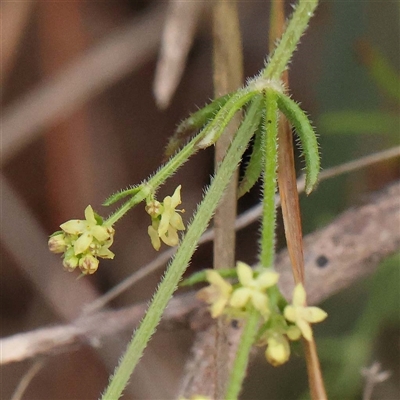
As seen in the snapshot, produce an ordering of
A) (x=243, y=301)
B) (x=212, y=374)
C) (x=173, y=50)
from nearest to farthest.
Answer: (x=243, y=301) < (x=212, y=374) < (x=173, y=50)

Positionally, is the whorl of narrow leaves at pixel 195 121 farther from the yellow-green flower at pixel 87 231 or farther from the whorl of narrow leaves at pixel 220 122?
the yellow-green flower at pixel 87 231

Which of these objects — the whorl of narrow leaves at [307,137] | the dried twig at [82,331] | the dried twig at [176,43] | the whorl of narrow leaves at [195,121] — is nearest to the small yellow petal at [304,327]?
the whorl of narrow leaves at [307,137]

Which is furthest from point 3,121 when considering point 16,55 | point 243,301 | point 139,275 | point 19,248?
point 243,301

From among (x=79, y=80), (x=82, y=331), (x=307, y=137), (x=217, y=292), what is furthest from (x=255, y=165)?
(x=79, y=80)

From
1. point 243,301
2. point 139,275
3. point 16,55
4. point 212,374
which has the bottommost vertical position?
point 243,301

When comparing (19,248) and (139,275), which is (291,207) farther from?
(19,248)

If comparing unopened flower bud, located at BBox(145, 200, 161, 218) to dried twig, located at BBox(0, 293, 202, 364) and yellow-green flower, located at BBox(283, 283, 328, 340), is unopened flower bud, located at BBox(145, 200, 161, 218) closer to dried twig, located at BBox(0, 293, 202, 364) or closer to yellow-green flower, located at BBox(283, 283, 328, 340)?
yellow-green flower, located at BBox(283, 283, 328, 340)
